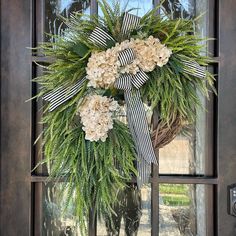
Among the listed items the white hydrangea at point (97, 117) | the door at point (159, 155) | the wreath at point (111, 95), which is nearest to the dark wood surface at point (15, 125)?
the door at point (159, 155)

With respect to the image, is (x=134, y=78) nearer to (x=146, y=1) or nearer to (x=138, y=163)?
(x=138, y=163)

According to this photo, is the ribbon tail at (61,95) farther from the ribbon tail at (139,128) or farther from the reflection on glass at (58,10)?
the reflection on glass at (58,10)

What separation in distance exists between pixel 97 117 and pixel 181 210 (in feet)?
1.71

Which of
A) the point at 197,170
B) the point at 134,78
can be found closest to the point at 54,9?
the point at 134,78

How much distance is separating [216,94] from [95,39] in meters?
0.44

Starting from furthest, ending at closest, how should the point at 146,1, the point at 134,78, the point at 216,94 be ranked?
the point at 146,1 < the point at 216,94 < the point at 134,78

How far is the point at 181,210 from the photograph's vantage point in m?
1.17

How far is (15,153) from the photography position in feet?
3.67

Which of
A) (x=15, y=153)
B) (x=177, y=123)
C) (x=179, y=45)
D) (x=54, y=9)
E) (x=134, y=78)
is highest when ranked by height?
(x=54, y=9)

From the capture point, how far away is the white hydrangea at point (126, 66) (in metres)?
0.92

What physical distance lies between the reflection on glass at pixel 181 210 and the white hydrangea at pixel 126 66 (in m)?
0.46

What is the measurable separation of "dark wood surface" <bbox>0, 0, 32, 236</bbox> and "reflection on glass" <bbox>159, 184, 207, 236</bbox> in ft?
1.61

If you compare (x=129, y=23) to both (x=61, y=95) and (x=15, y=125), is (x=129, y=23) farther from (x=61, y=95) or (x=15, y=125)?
(x=15, y=125)

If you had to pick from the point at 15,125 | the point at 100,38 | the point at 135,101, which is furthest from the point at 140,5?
the point at 15,125
